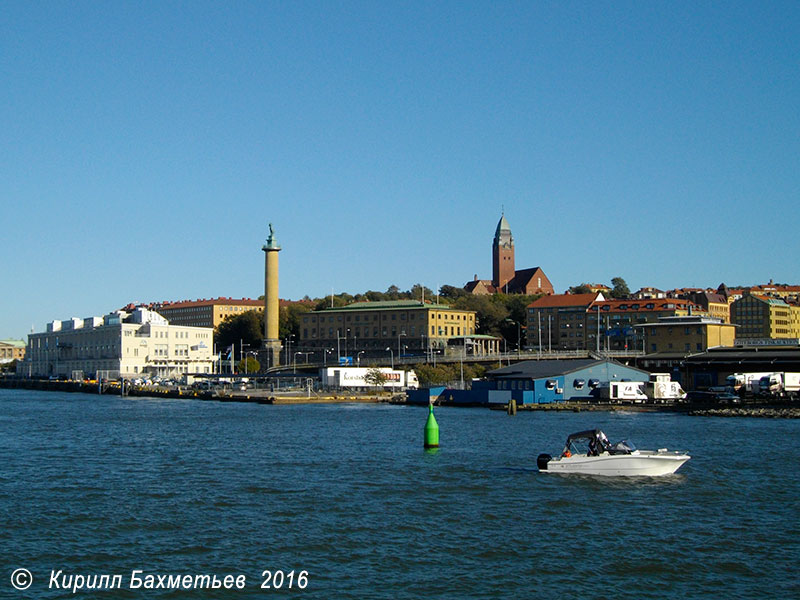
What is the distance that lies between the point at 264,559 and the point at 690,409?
179ft

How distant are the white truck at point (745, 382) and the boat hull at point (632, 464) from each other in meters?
48.6

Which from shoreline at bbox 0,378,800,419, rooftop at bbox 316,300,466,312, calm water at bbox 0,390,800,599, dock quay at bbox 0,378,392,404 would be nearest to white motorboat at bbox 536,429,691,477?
calm water at bbox 0,390,800,599

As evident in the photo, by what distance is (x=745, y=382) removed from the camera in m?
83.9

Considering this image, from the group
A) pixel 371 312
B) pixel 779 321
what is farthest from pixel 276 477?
pixel 779 321

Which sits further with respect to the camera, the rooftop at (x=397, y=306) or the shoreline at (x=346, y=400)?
the rooftop at (x=397, y=306)

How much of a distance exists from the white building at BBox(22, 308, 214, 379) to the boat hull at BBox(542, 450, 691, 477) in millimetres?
117779

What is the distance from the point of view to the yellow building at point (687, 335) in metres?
115

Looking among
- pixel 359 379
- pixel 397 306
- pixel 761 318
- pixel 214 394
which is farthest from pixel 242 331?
pixel 761 318

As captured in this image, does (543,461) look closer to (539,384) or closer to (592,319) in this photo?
(539,384)

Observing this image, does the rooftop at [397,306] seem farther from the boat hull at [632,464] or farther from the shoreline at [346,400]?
the boat hull at [632,464]

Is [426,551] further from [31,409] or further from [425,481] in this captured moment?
[31,409]

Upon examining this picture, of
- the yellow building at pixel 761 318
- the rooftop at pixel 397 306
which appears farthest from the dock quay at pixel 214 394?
the yellow building at pixel 761 318

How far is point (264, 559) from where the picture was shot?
2252 centimetres

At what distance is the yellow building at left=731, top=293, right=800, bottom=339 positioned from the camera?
168 m
